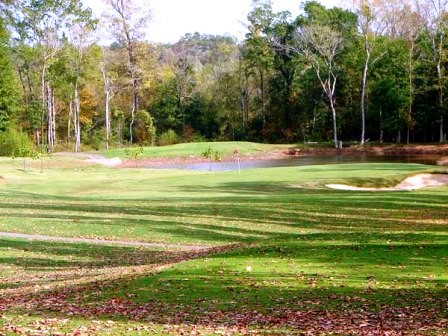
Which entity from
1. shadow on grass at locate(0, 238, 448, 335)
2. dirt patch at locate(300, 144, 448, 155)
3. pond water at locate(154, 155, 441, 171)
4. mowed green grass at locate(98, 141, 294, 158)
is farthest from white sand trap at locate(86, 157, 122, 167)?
shadow on grass at locate(0, 238, 448, 335)

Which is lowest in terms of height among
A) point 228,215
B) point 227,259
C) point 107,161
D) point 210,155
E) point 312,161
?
point 228,215

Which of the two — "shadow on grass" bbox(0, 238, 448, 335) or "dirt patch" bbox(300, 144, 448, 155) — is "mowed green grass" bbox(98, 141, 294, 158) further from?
"shadow on grass" bbox(0, 238, 448, 335)

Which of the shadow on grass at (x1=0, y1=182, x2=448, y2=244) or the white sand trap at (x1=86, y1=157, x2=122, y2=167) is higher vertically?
the white sand trap at (x1=86, y1=157, x2=122, y2=167)

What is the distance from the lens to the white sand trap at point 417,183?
3997cm

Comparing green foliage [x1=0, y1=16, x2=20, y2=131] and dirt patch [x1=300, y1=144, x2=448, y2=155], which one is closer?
dirt patch [x1=300, y1=144, x2=448, y2=155]

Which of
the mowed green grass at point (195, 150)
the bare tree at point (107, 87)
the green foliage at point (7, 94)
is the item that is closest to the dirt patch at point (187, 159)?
the mowed green grass at point (195, 150)

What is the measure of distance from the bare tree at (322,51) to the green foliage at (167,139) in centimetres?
2272

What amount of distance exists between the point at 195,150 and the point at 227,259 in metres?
65.1

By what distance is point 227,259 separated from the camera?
16.5 meters

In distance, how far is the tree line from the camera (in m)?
82.2

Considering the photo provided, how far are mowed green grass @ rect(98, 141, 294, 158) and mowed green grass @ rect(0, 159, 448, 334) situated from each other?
37.9 m

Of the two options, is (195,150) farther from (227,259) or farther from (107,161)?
(227,259)

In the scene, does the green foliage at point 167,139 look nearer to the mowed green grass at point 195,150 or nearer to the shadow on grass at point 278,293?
the mowed green grass at point 195,150

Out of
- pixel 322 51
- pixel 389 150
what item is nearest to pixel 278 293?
pixel 389 150
